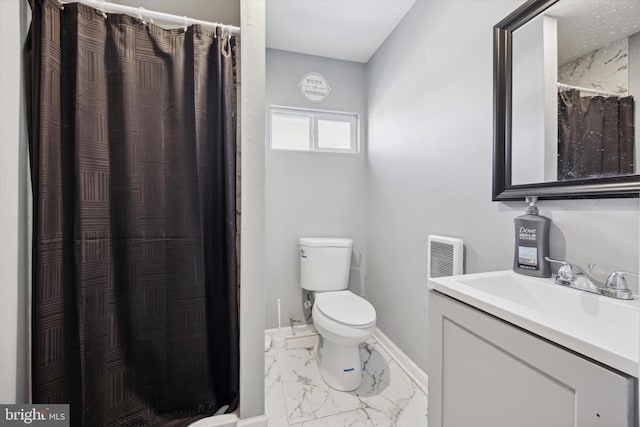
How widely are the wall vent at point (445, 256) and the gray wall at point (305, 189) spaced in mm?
892

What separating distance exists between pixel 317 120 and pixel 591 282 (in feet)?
6.54

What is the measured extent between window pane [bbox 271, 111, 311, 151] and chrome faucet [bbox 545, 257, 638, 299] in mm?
1835

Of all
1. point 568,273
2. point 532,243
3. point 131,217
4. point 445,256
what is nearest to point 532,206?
point 532,243

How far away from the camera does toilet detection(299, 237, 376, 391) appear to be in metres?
1.47

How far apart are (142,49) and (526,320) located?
167 centimetres

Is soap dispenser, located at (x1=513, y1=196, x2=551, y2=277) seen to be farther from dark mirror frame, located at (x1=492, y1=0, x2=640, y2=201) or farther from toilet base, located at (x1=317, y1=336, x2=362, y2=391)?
toilet base, located at (x1=317, y1=336, x2=362, y2=391)

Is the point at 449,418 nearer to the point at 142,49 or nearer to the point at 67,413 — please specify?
the point at 67,413

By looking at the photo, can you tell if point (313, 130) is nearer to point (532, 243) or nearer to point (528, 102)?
point (528, 102)

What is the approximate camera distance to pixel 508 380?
24.7 inches

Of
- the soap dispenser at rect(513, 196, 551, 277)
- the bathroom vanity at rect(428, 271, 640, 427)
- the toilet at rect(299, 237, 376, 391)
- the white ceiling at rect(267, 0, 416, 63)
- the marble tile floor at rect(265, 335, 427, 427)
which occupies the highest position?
the white ceiling at rect(267, 0, 416, 63)

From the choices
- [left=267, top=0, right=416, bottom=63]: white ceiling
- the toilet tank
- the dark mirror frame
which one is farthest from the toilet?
[left=267, top=0, right=416, bottom=63]: white ceiling

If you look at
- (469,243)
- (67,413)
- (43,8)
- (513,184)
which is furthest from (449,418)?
(43,8)

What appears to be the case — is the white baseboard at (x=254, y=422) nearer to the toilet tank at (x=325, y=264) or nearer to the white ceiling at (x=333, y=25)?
the toilet tank at (x=325, y=264)

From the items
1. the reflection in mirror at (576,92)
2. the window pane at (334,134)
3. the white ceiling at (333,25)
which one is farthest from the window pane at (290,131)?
the reflection in mirror at (576,92)
